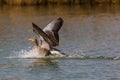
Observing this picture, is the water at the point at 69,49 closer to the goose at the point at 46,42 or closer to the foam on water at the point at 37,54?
the foam on water at the point at 37,54

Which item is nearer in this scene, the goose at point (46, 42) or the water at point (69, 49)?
the water at point (69, 49)

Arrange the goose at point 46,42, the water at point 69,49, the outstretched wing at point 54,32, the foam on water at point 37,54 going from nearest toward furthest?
1. the water at point 69,49
2. the goose at point 46,42
3. the outstretched wing at point 54,32
4. the foam on water at point 37,54

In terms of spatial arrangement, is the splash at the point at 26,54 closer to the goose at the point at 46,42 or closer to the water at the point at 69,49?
the water at the point at 69,49

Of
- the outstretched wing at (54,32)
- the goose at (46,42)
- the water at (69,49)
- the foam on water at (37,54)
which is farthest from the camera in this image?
the foam on water at (37,54)

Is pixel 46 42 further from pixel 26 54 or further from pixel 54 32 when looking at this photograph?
pixel 26 54

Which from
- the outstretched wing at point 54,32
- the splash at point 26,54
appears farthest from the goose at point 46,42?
the splash at point 26,54

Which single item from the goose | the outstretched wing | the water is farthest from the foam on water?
the outstretched wing

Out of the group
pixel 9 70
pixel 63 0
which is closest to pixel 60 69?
pixel 9 70

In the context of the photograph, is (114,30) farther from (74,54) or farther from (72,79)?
→ (72,79)

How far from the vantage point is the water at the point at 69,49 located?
14.1m

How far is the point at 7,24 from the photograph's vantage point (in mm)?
28797

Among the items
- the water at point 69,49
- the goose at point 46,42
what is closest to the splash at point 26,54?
the water at point 69,49

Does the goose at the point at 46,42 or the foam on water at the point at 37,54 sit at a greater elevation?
the goose at the point at 46,42

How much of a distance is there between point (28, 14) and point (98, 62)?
20024 millimetres
